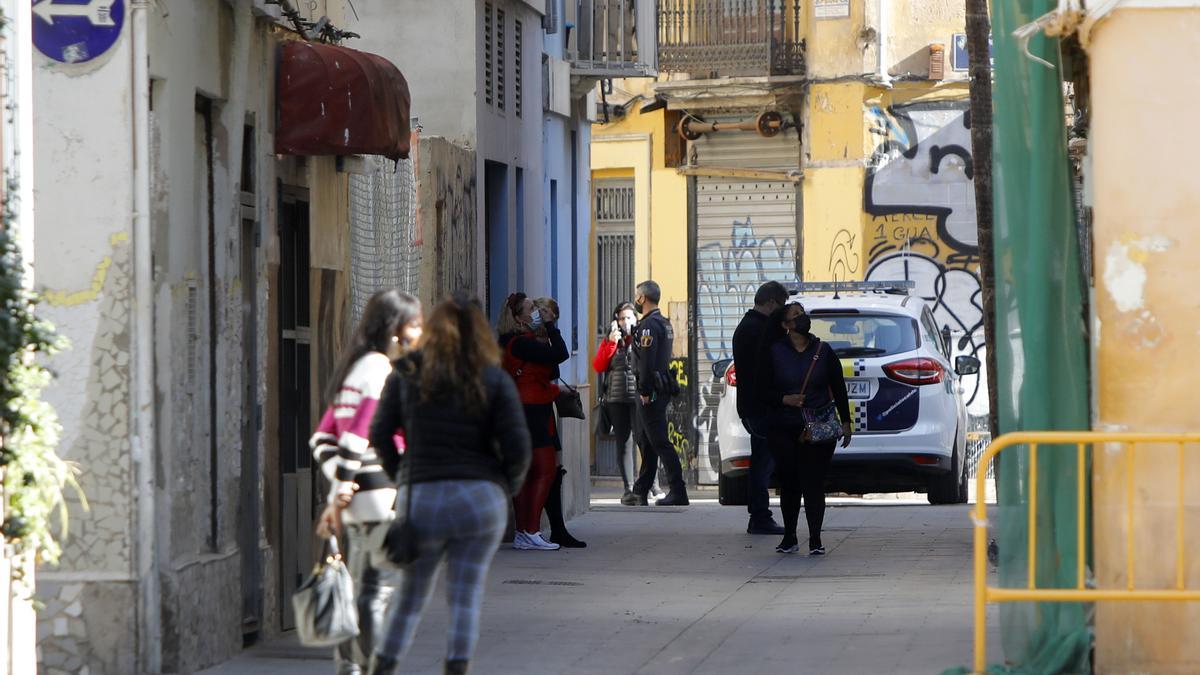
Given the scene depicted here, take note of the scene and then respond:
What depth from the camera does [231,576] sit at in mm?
10234

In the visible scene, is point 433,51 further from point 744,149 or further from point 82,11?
point 744,149

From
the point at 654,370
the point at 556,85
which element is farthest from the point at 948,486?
the point at 556,85

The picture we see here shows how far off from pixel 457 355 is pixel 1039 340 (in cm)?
281

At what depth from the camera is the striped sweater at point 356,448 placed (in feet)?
25.9

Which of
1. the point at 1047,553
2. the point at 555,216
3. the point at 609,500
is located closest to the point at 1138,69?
the point at 1047,553

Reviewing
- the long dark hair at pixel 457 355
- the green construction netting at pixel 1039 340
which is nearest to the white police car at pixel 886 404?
the green construction netting at pixel 1039 340

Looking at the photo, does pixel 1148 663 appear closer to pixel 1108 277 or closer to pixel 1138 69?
pixel 1108 277

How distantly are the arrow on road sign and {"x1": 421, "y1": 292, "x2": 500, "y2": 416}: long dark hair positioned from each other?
7.95 ft

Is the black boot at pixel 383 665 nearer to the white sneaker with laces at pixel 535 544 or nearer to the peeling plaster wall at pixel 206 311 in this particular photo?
the peeling plaster wall at pixel 206 311

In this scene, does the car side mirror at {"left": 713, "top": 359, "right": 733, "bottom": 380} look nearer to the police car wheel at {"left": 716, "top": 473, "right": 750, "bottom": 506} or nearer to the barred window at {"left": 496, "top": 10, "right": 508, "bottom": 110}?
the police car wheel at {"left": 716, "top": 473, "right": 750, "bottom": 506}

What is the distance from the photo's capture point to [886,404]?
17766 mm

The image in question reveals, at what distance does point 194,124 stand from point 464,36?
21.1ft

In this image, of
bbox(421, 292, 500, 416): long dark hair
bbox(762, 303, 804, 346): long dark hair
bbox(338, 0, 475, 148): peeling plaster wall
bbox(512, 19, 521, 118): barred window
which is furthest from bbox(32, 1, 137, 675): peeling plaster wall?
bbox(512, 19, 521, 118): barred window

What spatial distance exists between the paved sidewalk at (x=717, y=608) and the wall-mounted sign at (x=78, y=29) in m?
2.84
